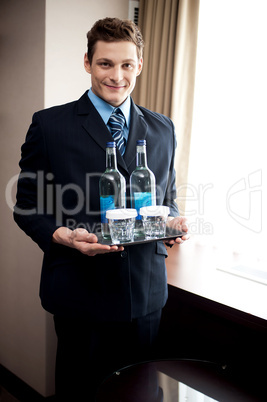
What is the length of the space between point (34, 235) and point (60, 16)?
1.40 meters

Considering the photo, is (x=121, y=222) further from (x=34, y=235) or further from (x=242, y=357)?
(x=242, y=357)

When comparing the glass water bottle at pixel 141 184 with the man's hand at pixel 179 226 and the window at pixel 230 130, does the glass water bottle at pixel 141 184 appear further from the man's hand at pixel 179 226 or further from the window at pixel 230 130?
the window at pixel 230 130

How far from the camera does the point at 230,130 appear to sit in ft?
7.89

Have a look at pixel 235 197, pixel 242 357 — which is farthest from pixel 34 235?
pixel 235 197

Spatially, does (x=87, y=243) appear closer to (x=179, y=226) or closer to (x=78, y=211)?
(x=78, y=211)

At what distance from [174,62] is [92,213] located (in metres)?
1.51

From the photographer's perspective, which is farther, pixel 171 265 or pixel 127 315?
pixel 171 265

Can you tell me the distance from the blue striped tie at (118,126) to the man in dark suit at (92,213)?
2cm

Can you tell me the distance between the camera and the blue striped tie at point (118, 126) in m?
1.49

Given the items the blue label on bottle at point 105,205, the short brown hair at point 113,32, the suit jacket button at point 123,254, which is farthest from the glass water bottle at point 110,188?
the short brown hair at point 113,32

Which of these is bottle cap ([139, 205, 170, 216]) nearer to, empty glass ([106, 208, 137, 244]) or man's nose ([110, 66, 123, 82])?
empty glass ([106, 208, 137, 244])

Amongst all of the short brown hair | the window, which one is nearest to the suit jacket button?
the short brown hair

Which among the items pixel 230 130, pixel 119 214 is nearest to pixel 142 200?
pixel 119 214

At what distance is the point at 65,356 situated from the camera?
1615 mm
